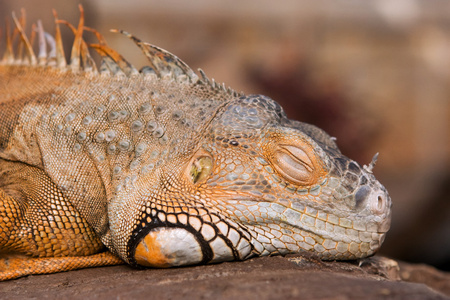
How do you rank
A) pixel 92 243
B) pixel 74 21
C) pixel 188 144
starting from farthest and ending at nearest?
pixel 74 21, pixel 92 243, pixel 188 144

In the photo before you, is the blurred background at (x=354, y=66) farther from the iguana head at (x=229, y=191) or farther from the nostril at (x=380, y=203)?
the nostril at (x=380, y=203)

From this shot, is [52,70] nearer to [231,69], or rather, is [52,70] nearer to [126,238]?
[126,238]

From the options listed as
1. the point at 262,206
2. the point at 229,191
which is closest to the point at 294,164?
the point at 262,206

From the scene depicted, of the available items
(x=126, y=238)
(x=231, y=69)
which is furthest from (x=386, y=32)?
(x=126, y=238)

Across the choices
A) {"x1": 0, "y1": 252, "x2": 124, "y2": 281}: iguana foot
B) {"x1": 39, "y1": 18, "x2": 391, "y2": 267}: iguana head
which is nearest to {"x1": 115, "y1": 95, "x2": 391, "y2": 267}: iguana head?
{"x1": 39, "y1": 18, "x2": 391, "y2": 267}: iguana head

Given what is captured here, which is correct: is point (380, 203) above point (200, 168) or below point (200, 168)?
below

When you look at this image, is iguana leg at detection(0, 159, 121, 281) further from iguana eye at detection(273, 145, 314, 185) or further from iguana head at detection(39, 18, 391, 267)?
iguana eye at detection(273, 145, 314, 185)

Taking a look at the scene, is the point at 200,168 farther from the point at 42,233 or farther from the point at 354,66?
the point at 354,66
